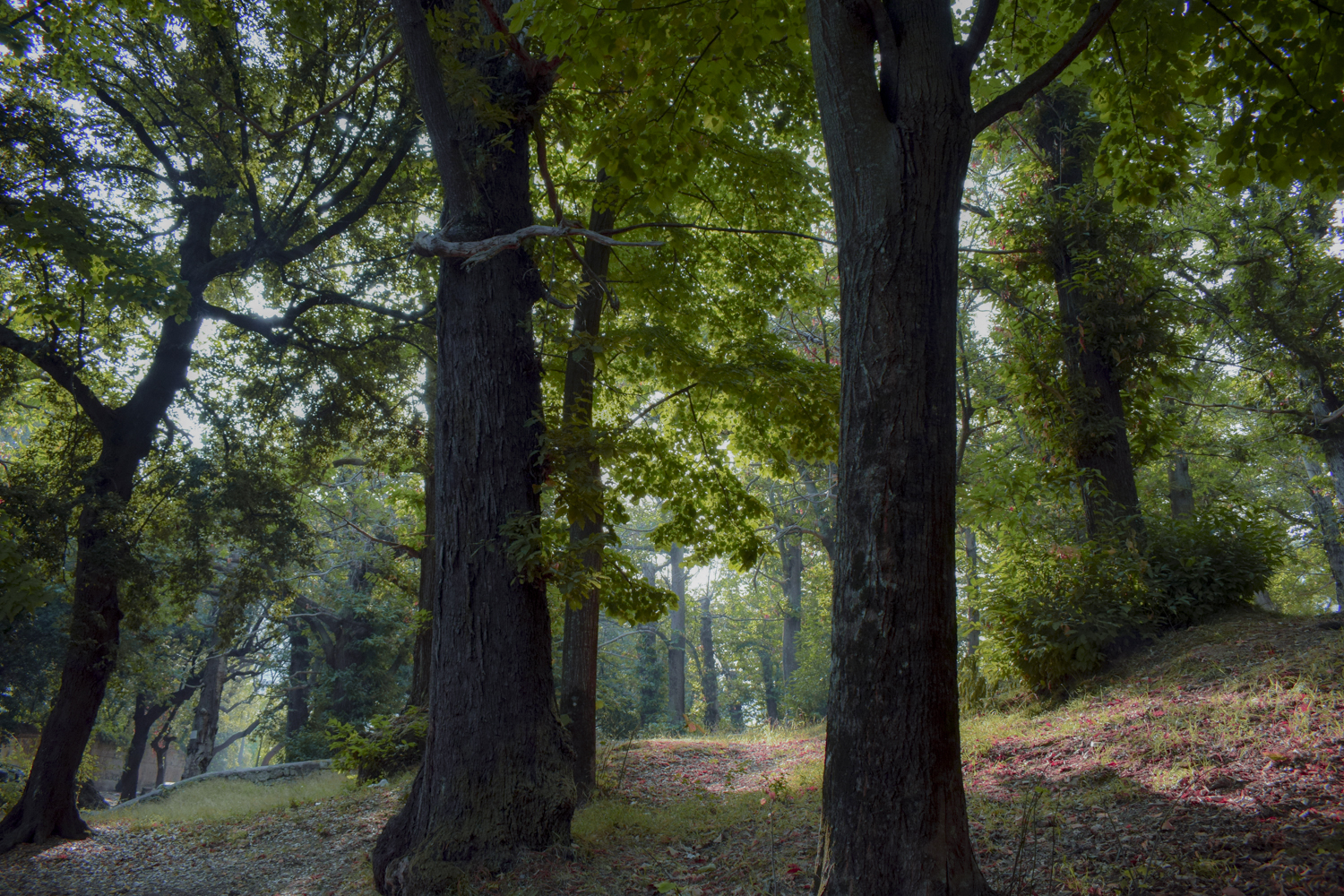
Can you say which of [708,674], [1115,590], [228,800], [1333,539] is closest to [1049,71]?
[1115,590]

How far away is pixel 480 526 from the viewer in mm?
5531

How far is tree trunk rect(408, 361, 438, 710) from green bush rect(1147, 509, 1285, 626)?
10.3 m

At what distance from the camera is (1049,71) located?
12.5 ft

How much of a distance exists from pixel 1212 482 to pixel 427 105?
71.5 ft

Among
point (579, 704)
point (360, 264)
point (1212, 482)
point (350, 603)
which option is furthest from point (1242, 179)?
point (350, 603)

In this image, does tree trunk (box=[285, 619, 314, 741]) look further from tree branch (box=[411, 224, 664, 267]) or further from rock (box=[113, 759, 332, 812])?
tree branch (box=[411, 224, 664, 267])

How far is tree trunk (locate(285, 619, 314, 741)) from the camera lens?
78.6 ft

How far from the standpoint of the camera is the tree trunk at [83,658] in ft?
31.4

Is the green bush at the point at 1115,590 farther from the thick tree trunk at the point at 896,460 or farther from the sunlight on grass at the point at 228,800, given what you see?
the sunlight on grass at the point at 228,800

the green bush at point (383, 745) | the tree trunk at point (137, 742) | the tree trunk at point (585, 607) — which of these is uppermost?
the tree trunk at point (585, 607)

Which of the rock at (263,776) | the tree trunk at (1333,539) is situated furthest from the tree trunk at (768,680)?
the tree trunk at (1333,539)

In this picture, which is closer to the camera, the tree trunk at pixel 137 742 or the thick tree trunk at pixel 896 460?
the thick tree trunk at pixel 896 460

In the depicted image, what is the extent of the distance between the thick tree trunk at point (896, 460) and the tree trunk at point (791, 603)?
20.1 metres

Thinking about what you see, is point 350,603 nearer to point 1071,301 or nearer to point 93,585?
point 93,585
